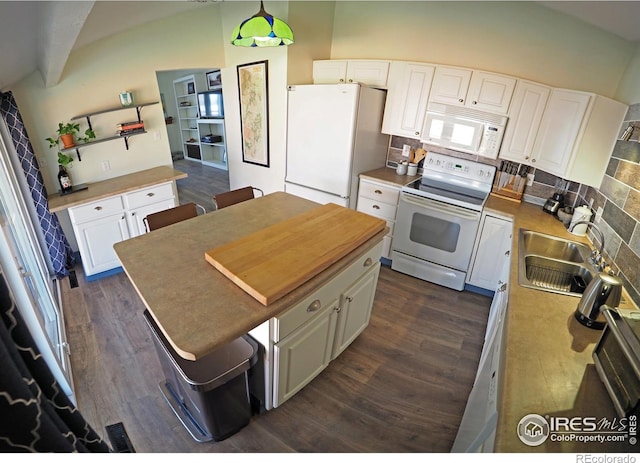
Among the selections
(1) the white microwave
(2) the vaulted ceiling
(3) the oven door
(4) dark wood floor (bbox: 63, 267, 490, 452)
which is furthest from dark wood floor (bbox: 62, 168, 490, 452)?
(2) the vaulted ceiling

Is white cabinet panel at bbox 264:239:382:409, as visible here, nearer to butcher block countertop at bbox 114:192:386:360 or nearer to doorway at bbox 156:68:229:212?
butcher block countertop at bbox 114:192:386:360

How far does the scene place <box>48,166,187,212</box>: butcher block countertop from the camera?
2.65 metres

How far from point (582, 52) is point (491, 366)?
2642mm

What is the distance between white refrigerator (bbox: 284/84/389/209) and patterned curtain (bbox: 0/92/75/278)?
2286 millimetres

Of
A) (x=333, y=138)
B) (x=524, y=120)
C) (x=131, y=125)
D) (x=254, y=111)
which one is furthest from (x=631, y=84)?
(x=131, y=125)

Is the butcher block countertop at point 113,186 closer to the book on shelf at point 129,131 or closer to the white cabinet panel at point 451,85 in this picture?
the book on shelf at point 129,131

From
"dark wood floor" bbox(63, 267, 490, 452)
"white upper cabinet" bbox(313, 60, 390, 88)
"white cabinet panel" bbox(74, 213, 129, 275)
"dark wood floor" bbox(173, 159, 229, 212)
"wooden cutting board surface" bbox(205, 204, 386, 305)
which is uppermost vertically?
"white upper cabinet" bbox(313, 60, 390, 88)

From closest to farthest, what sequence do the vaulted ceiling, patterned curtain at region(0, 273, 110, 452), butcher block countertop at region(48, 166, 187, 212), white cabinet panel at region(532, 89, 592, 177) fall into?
patterned curtain at region(0, 273, 110, 452) < the vaulted ceiling < white cabinet panel at region(532, 89, 592, 177) < butcher block countertop at region(48, 166, 187, 212)

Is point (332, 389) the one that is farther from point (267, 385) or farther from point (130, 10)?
point (130, 10)

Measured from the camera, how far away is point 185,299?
127cm

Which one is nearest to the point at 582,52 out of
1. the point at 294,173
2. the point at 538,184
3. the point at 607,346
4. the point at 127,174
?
the point at 538,184

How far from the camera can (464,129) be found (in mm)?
2775

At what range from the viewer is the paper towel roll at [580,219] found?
214cm

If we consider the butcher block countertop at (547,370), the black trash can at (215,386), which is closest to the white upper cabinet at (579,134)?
the butcher block countertop at (547,370)
